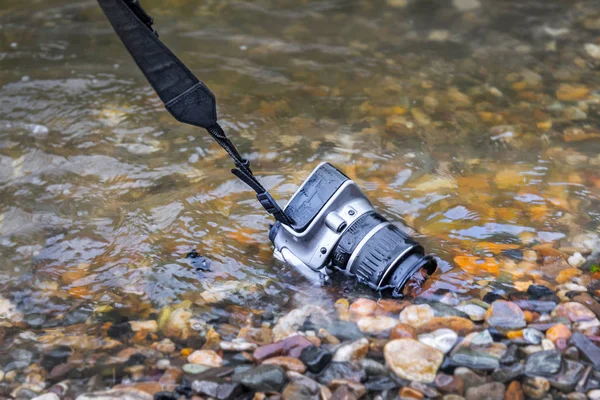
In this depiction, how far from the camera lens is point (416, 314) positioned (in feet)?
8.30

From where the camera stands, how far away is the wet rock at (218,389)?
7.30 feet

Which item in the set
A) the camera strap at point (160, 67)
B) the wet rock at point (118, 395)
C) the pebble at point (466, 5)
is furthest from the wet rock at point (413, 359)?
the pebble at point (466, 5)

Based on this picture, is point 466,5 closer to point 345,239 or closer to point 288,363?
point 345,239

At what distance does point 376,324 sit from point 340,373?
286 millimetres

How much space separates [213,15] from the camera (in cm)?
521

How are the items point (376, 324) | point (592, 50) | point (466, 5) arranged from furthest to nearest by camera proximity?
point (466, 5)
point (592, 50)
point (376, 324)

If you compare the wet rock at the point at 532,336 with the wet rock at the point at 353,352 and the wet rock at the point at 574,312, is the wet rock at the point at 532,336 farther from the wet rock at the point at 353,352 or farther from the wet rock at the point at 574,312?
the wet rock at the point at 353,352

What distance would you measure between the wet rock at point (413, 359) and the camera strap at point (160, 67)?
1041mm

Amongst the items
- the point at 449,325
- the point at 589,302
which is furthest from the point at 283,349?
the point at 589,302

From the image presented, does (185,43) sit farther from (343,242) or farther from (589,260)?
(589,260)

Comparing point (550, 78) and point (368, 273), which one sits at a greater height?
point (550, 78)

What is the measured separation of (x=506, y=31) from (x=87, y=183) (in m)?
3.30

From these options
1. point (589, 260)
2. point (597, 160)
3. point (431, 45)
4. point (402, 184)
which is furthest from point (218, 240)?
point (431, 45)

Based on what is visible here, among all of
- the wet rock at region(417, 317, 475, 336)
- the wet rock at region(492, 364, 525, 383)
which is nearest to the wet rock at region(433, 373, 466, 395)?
the wet rock at region(492, 364, 525, 383)
